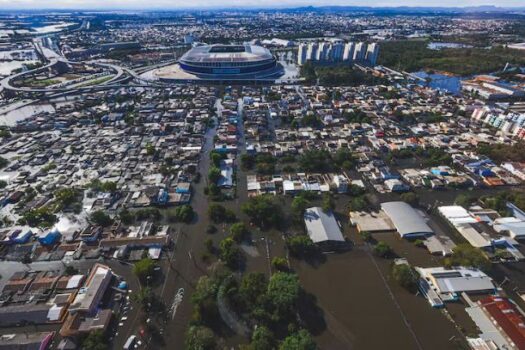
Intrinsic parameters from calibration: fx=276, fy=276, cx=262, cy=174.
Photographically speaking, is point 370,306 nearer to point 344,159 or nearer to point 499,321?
point 499,321

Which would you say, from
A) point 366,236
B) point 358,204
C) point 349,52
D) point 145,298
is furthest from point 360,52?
point 145,298

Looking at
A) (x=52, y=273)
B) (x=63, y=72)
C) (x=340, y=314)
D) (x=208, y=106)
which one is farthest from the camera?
(x=63, y=72)

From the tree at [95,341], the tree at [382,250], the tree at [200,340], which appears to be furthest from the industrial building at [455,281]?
the tree at [95,341]

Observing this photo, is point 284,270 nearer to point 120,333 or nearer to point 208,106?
point 120,333

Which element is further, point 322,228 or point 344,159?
point 344,159

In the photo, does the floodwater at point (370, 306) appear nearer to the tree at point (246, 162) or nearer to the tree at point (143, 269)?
the tree at point (143, 269)

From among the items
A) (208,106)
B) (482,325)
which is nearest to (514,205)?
(482,325)
